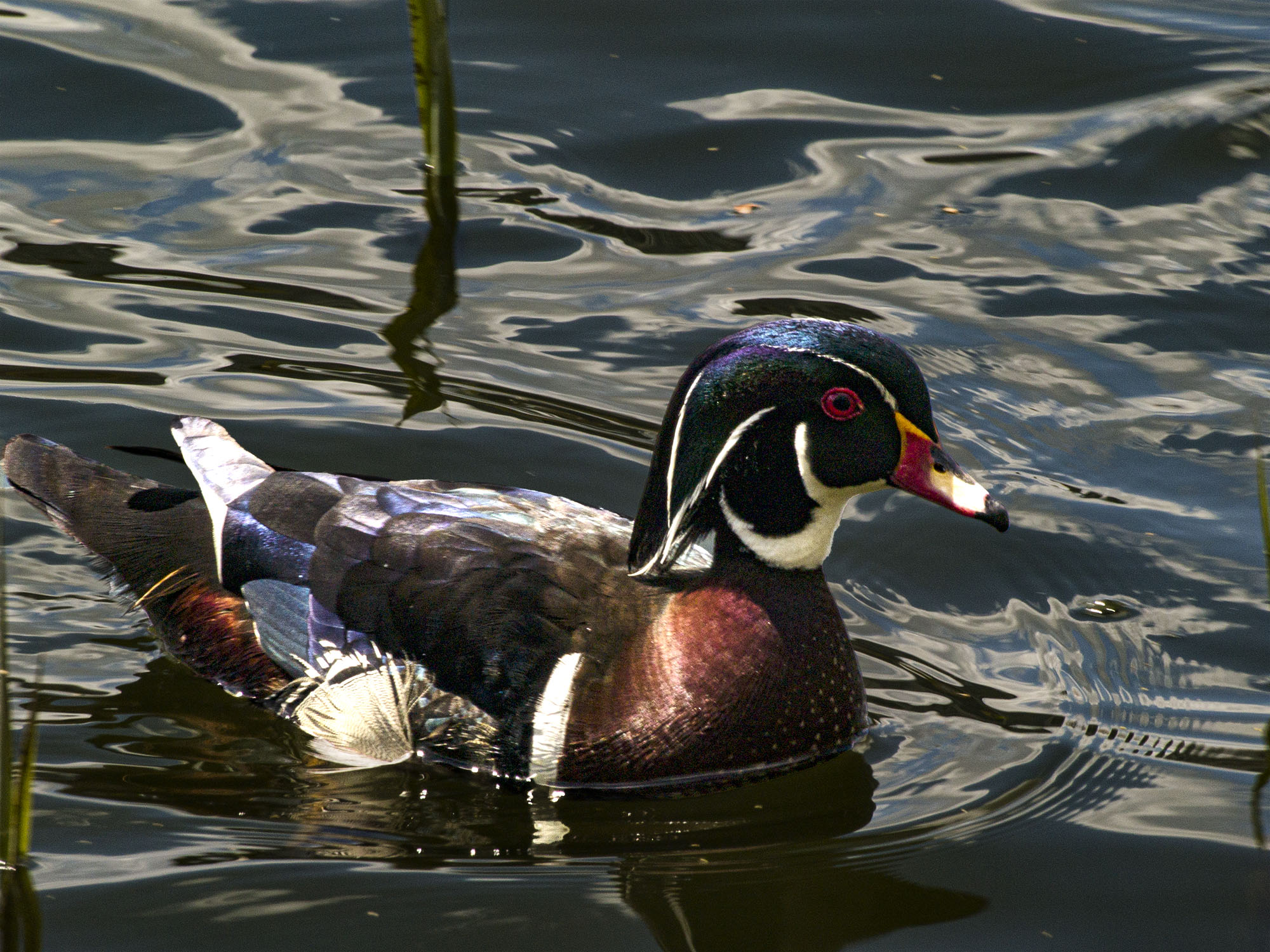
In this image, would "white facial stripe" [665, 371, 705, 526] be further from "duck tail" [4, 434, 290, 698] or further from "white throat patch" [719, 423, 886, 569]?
"duck tail" [4, 434, 290, 698]

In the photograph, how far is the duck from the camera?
479 cm

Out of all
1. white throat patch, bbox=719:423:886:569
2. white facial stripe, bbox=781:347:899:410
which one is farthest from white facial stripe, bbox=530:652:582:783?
white facial stripe, bbox=781:347:899:410

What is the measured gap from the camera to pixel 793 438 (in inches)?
190

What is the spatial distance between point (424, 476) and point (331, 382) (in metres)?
0.83

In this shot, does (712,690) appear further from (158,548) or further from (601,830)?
(158,548)

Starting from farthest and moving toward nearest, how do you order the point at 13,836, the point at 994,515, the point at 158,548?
the point at 158,548, the point at 994,515, the point at 13,836

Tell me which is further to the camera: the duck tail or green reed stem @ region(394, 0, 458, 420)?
green reed stem @ region(394, 0, 458, 420)

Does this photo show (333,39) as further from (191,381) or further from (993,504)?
(993,504)

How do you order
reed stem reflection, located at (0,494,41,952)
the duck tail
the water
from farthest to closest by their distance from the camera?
1. the duck tail
2. the water
3. reed stem reflection, located at (0,494,41,952)

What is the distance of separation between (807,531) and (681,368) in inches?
97.9

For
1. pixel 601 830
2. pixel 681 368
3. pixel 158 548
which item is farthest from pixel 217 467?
pixel 681 368

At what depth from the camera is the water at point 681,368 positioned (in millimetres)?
4566

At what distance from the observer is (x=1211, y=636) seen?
5.75 m

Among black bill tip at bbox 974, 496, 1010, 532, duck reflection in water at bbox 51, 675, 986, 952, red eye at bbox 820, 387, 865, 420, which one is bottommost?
duck reflection in water at bbox 51, 675, 986, 952
